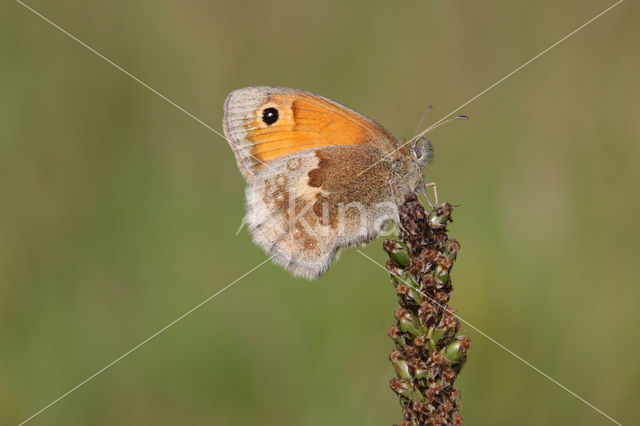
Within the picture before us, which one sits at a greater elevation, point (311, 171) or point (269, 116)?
point (269, 116)

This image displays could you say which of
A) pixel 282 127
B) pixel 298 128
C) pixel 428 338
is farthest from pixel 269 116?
pixel 428 338

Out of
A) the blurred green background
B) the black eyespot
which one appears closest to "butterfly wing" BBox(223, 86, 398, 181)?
the black eyespot

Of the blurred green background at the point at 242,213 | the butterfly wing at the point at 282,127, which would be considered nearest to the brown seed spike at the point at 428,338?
the butterfly wing at the point at 282,127

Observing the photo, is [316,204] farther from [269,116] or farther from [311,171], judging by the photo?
[269,116]

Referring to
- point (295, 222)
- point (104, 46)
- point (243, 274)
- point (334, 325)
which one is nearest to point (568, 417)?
point (334, 325)

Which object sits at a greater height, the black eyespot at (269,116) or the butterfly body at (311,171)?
the black eyespot at (269,116)

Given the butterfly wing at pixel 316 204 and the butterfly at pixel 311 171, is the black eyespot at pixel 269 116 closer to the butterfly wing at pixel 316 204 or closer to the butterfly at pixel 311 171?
the butterfly at pixel 311 171

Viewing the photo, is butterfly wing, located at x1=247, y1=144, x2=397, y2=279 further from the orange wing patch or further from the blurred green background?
the blurred green background
